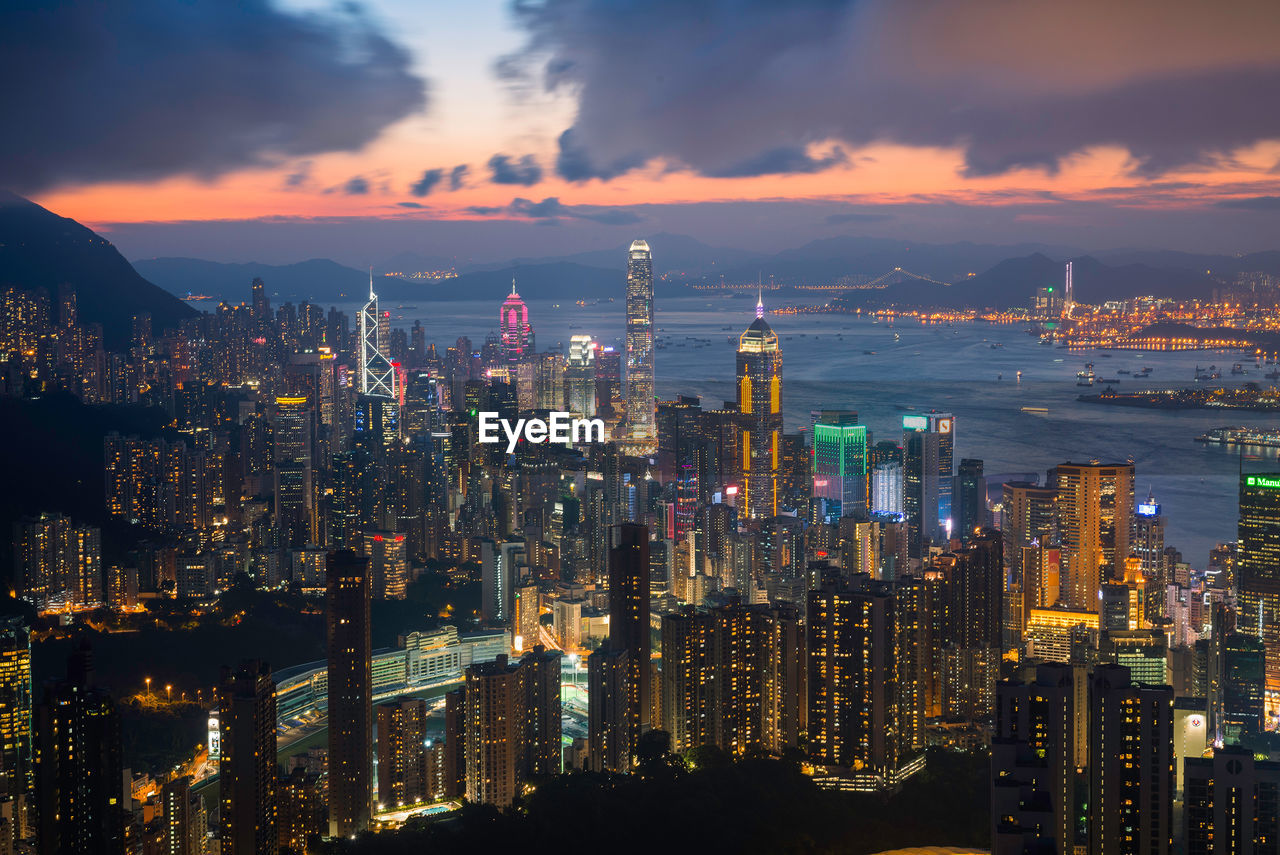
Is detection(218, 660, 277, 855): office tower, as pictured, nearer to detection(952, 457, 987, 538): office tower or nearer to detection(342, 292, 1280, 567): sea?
detection(342, 292, 1280, 567): sea

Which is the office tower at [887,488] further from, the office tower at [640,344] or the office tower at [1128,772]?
the office tower at [1128,772]

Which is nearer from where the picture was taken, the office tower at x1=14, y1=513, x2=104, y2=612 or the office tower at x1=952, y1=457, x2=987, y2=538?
the office tower at x1=14, y1=513, x2=104, y2=612

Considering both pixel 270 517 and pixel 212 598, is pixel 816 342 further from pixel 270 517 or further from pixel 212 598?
pixel 212 598

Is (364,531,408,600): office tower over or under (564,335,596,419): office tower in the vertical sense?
A: under

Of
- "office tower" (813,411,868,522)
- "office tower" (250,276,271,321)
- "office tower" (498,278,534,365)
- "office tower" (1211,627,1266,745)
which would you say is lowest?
"office tower" (1211,627,1266,745)

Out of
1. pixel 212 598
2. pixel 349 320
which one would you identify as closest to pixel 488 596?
pixel 212 598

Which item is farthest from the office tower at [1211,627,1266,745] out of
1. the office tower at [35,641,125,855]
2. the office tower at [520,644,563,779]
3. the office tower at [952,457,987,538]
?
the office tower at [35,641,125,855]

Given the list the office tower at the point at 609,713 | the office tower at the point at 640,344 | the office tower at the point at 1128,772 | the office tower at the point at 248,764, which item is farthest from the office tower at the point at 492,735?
the office tower at the point at 640,344
